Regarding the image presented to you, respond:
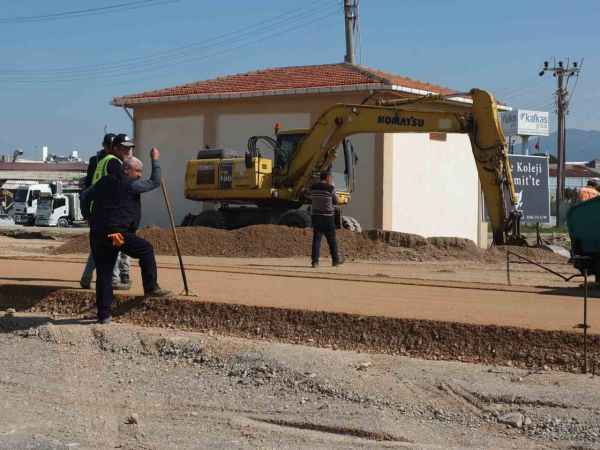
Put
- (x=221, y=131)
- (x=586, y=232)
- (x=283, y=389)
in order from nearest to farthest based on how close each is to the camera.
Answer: (x=283, y=389) < (x=586, y=232) < (x=221, y=131)

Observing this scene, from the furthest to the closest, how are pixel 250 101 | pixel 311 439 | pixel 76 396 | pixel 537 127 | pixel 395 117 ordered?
pixel 537 127, pixel 250 101, pixel 395 117, pixel 76 396, pixel 311 439

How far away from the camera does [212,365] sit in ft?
31.2

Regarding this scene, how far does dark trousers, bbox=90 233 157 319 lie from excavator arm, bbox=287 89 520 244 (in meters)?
11.7

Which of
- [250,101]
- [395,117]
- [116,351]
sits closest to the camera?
[116,351]

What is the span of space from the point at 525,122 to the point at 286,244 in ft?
87.2

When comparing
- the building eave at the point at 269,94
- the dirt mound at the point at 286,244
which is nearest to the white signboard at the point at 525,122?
the building eave at the point at 269,94

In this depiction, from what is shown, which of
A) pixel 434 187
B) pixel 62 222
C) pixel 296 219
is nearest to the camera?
pixel 296 219

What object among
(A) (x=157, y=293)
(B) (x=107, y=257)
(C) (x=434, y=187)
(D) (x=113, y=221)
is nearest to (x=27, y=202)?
(C) (x=434, y=187)

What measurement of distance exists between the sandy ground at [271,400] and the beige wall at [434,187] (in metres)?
21.6

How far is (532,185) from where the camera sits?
3688cm

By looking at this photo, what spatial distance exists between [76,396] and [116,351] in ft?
5.36

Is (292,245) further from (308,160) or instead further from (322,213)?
(322,213)

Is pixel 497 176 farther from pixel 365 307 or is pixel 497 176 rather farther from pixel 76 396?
pixel 76 396

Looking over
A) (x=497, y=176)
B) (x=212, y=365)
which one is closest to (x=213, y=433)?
(x=212, y=365)
